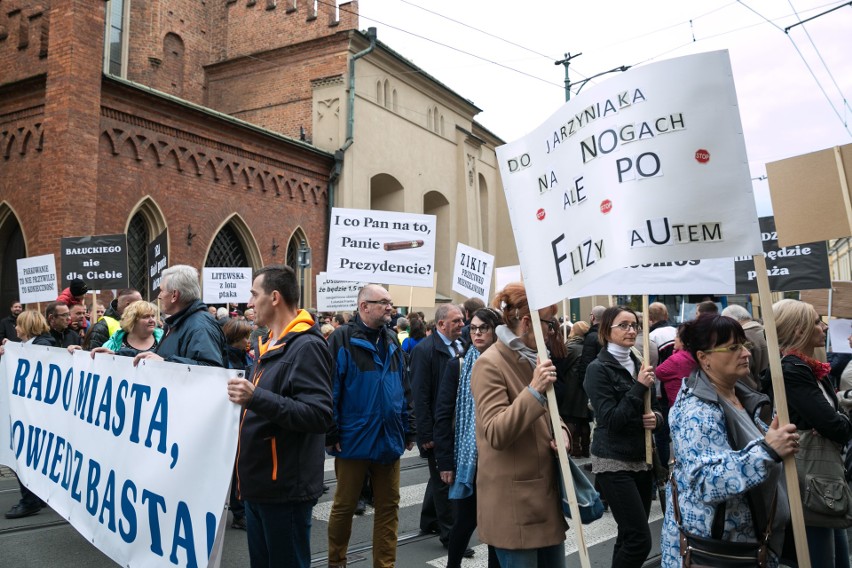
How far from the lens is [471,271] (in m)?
10.9

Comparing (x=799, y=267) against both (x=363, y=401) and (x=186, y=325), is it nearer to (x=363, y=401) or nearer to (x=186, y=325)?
(x=363, y=401)

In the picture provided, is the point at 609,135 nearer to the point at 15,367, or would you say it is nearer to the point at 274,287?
the point at 274,287

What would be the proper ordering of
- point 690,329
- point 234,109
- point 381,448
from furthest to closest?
point 234,109
point 381,448
point 690,329

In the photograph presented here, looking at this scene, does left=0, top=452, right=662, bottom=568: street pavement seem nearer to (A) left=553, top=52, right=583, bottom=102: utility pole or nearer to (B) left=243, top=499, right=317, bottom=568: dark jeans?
(B) left=243, top=499, right=317, bottom=568: dark jeans

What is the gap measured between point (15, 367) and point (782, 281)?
774 centimetres

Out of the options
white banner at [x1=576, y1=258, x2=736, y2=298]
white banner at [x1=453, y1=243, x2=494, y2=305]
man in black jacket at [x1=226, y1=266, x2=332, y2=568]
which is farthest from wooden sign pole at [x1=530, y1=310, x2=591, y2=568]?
white banner at [x1=453, y1=243, x2=494, y2=305]

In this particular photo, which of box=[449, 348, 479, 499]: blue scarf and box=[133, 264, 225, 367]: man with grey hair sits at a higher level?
box=[133, 264, 225, 367]: man with grey hair

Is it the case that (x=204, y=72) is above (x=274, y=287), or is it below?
above

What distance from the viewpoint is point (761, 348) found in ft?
17.6

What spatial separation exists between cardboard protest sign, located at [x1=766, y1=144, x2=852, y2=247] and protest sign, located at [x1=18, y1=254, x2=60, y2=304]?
31.8 ft

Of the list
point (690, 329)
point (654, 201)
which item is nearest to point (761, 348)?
point (690, 329)

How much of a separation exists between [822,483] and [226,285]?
11976 millimetres

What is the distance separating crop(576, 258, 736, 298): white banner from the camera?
5.02 metres

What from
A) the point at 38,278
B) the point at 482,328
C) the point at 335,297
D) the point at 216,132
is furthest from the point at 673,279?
the point at 216,132
